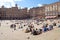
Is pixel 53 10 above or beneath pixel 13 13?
above

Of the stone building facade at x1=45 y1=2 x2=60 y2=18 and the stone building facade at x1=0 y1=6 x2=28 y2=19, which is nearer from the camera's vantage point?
the stone building facade at x1=45 y1=2 x2=60 y2=18

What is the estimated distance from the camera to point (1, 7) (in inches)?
4520

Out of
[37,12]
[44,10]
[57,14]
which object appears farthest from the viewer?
[37,12]

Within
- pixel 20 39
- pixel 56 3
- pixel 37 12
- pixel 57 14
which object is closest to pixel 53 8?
pixel 56 3

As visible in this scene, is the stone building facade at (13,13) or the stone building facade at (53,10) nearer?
the stone building facade at (53,10)

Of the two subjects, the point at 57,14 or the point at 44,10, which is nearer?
the point at 57,14

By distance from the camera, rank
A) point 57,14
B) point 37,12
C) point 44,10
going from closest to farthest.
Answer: point 57,14 < point 44,10 < point 37,12

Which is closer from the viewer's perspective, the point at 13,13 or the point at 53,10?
the point at 53,10

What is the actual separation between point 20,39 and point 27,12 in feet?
304

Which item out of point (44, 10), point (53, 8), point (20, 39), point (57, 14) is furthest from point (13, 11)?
point (20, 39)

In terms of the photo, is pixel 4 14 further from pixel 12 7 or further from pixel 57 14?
pixel 57 14

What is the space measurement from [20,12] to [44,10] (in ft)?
82.8

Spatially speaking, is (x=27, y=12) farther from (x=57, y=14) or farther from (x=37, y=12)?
(x=57, y=14)

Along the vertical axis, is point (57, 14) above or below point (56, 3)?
below
